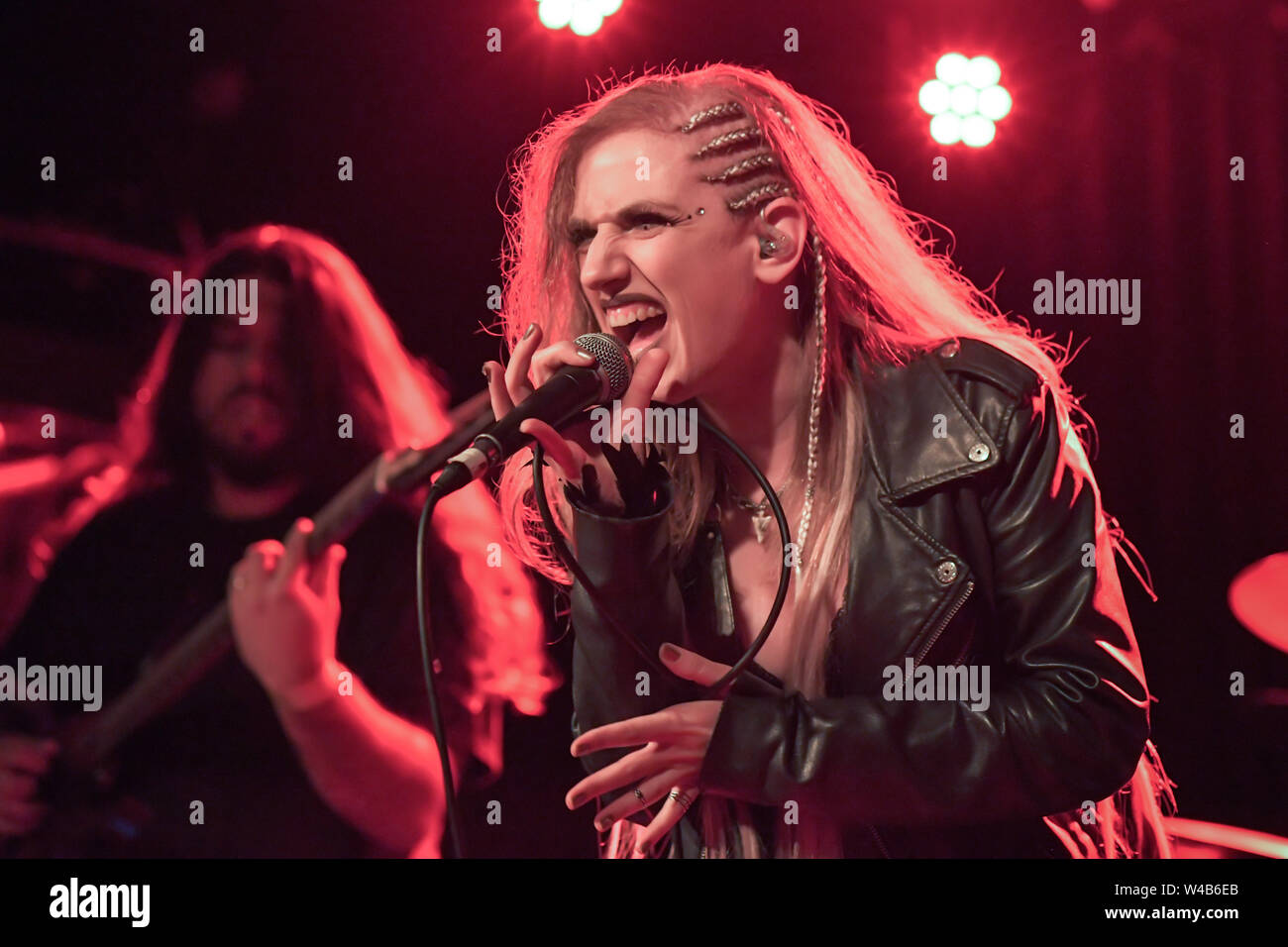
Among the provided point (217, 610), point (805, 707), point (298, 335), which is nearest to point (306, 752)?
point (217, 610)

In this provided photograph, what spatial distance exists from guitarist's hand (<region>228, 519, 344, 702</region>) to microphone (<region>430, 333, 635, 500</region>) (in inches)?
35.6

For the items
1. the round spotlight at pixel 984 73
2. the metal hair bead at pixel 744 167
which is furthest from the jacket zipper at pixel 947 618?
the round spotlight at pixel 984 73

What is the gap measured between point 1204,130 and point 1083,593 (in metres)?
1.01

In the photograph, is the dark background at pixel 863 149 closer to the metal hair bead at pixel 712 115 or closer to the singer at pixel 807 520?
the singer at pixel 807 520

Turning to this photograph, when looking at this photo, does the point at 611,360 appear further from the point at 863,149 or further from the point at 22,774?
the point at 22,774

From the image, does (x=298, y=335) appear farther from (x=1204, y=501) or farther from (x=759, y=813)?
(x=1204, y=501)

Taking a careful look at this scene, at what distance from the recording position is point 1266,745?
2.09m

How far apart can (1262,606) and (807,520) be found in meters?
0.89

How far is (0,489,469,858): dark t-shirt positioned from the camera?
216cm

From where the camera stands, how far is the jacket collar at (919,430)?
1693 millimetres

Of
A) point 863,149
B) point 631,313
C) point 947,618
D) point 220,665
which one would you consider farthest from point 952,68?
point 220,665

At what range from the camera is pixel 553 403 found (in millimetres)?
1360

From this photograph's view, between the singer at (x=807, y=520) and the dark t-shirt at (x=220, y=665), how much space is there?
33cm

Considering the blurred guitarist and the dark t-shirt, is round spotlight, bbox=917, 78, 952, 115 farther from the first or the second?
the dark t-shirt
